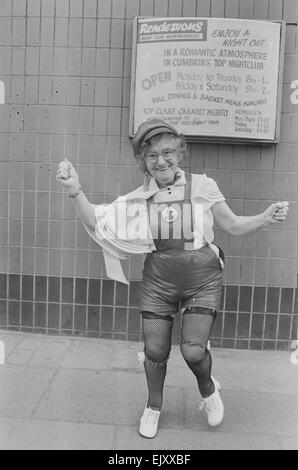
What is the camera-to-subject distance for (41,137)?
4.64m

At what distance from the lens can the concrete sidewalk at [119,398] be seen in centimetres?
323

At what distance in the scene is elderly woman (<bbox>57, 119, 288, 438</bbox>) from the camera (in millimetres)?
3125

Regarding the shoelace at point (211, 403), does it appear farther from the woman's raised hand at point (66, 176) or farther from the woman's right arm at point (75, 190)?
the woman's raised hand at point (66, 176)

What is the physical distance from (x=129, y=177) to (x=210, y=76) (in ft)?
Result: 3.34

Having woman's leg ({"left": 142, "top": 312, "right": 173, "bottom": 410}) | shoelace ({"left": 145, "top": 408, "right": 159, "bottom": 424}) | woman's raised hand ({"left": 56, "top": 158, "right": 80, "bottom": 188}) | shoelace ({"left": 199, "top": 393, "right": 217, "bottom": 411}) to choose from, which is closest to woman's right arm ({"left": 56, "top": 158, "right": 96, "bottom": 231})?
woman's raised hand ({"left": 56, "top": 158, "right": 80, "bottom": 188})

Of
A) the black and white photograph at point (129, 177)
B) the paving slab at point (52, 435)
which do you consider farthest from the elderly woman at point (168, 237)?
the black and white photograph at point (129, 177)

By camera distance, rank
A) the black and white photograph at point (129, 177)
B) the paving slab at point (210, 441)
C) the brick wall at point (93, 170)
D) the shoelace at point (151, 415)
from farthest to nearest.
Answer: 1. the brick wall at point (93, 170)
2. the black and white photograph at point (129, 177)
3. the shoelace at point (151, 415)
4. the paving slab at point (210, 441)

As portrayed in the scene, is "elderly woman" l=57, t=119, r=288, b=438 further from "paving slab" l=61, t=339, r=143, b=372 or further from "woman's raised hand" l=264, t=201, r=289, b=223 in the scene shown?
"paving slab" l=61, t=339, r=143, b=372

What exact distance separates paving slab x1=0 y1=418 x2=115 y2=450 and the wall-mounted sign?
91.9 inches

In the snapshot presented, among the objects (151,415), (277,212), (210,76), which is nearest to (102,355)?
(151,415)

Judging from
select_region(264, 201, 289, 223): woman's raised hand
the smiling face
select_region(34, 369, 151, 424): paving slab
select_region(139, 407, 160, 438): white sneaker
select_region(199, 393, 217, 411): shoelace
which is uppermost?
the smiling face

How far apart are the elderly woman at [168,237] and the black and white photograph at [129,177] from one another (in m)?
0.55

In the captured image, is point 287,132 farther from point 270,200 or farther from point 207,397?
point 207,397

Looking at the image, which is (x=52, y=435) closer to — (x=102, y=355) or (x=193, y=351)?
(x=193, y=351)
